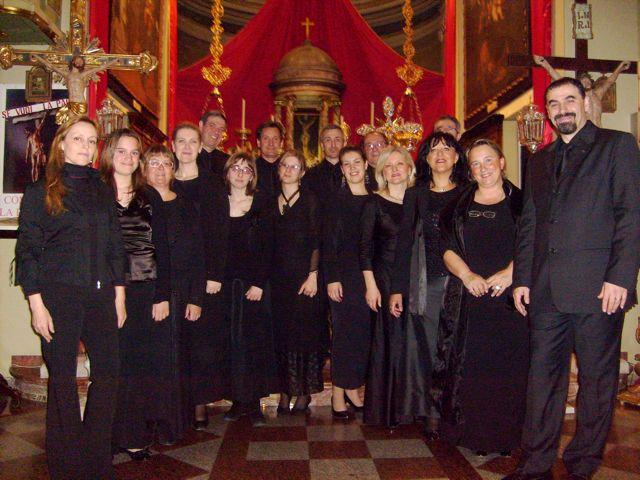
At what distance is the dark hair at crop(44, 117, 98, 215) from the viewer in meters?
2.11

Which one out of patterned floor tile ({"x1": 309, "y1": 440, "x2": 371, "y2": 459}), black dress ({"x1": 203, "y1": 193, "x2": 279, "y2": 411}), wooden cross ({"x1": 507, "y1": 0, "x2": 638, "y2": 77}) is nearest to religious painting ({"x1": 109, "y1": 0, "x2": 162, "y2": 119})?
black dress ({"x1": 203, "y1": 193, "x2": 279, "y2": 411})

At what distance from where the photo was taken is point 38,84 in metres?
3.93

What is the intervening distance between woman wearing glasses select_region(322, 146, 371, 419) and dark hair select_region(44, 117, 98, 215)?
1.45 metres

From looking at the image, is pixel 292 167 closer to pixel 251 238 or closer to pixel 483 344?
pixel 251 238

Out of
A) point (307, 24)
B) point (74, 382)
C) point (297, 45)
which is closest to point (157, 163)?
point (74, 382)

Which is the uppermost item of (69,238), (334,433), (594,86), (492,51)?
(492,51)

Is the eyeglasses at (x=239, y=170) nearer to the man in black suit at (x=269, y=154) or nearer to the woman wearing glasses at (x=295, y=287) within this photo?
the woman wearing glasses at (x=295, y=287)

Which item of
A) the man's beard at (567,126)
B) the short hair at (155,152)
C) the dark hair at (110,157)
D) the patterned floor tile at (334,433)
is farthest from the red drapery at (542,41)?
the dark hair at (110,157)

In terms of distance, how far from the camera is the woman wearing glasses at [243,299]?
3.11 metres

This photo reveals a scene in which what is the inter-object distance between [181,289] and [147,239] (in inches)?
Answer: 14.1

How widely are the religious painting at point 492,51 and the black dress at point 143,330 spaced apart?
4107mm

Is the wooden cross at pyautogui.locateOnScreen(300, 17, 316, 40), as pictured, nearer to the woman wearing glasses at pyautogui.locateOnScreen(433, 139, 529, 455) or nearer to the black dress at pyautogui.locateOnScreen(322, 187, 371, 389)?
the black dress at pyautogui.locateOnScreen(322, 187, 371, 389)

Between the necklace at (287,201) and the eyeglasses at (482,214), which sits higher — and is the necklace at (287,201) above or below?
above

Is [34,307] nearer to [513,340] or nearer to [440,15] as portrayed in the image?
[513,340]
